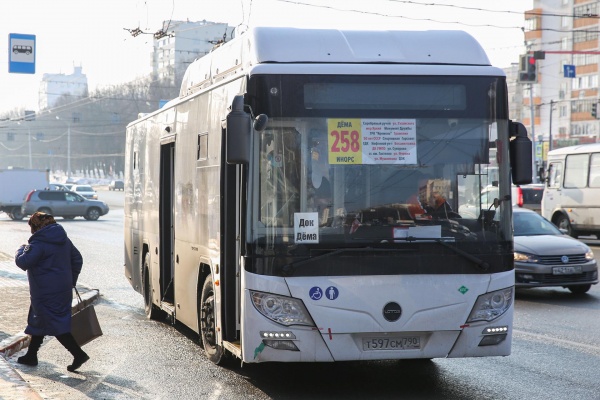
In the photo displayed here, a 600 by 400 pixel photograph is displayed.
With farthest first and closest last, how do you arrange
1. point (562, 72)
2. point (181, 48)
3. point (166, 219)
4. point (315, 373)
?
point (181, 48) < point (562, 72) < point (166, 219) < point (315, 373)

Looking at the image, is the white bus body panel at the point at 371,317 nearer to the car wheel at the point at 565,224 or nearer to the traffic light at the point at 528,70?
the car wheel at the point at 565,224

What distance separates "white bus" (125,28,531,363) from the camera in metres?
7.54

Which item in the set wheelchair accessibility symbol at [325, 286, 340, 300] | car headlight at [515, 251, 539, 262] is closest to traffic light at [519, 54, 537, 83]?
car headlight at [515, 251, 539, 262]

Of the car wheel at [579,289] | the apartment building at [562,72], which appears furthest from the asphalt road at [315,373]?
the apartment building at [562,72]

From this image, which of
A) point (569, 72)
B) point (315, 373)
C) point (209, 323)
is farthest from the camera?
point (569, 72)

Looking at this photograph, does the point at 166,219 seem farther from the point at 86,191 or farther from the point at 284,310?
the point at 86,191

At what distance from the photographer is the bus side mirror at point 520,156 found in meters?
7.95

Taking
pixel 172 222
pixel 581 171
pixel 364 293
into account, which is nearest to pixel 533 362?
pixel 364 293

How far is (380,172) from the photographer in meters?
7.67

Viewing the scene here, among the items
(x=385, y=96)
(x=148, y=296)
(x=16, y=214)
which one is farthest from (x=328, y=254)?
(x=16, y=214)

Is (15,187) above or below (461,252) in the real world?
above

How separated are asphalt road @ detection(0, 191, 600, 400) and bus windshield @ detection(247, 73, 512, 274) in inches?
51.0

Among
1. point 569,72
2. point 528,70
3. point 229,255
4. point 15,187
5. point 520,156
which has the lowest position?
point 229,255

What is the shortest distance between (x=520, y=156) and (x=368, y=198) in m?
1.31
